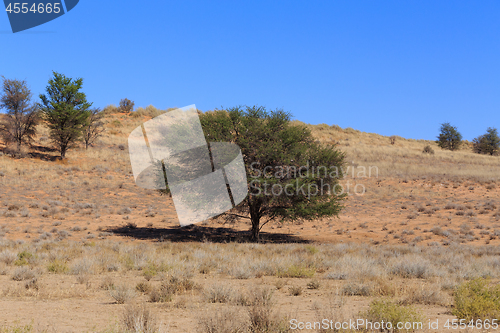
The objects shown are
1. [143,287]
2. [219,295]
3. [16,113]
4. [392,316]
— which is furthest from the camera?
[16,113]

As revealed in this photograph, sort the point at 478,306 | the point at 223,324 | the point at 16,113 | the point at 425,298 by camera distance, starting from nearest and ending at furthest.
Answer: the point at 223,324, the point at 478,306, the point at 425,298, the point at 16,113

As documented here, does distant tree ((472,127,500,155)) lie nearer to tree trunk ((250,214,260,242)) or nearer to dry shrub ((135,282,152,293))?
tree trunk ((250,214,260,242))

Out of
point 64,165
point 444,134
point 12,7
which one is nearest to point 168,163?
point 12,7

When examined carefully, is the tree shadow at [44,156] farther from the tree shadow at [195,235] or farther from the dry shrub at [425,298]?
the dry shrub at [425,298]

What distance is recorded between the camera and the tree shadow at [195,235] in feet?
77.3

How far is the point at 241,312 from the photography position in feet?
24.8

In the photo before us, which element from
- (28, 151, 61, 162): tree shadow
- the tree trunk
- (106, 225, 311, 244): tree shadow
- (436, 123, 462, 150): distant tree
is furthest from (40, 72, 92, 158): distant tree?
(436, 123, 462, 150): distant tree

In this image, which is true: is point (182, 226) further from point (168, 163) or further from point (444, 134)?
point (444, 134)

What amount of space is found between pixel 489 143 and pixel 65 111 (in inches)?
3516

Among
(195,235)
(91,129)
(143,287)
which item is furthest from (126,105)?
(143,287)

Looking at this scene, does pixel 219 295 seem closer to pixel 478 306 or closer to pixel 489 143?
pixel 478 306

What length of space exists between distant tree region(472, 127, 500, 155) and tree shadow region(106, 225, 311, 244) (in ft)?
259

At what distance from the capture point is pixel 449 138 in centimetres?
8844

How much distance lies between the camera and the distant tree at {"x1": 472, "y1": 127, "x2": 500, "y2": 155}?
278ft
